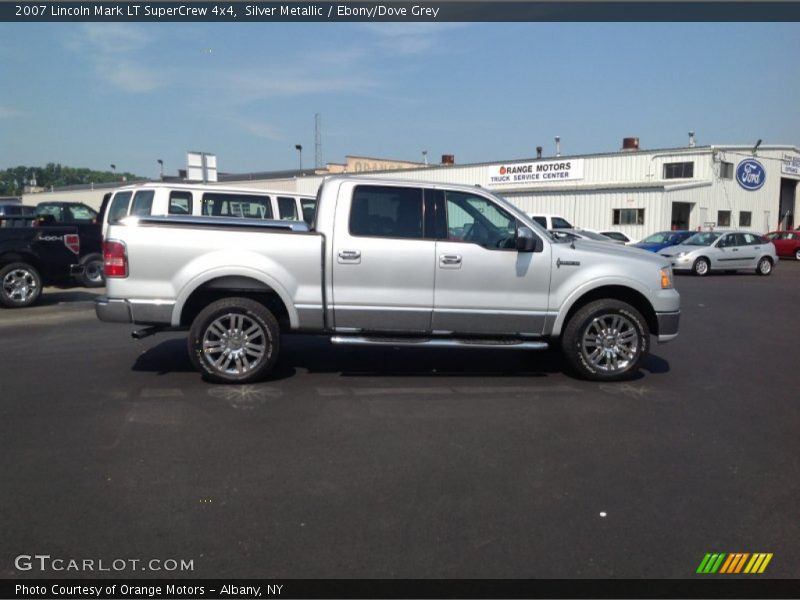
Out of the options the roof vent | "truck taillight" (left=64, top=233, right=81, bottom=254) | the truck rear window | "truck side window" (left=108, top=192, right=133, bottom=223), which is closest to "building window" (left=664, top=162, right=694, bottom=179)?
the roof vent

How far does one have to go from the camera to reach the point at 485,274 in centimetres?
647

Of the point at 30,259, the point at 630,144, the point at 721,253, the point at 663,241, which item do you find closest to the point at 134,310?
the point at 30,259

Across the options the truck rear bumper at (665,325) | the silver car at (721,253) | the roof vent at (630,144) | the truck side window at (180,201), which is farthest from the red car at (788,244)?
the truck side window at (180,201)

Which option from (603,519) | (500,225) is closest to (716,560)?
(603,519)

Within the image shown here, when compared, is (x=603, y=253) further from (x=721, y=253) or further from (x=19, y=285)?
(x=721, y=253)

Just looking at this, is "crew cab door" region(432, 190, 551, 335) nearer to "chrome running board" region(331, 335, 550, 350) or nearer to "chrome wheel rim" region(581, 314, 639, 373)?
"chrome running board" region(331, 335, 550, 350)

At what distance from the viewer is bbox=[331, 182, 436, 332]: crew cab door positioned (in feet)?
20.9

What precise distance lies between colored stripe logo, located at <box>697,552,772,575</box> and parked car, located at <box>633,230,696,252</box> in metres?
20.6

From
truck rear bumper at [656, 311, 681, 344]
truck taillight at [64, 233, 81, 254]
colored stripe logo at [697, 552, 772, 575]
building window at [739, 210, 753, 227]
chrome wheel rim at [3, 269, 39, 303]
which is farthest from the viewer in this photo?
building window at [739, 210, 753, 227]

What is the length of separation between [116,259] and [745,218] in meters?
35.7

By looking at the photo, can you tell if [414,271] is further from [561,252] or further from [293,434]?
[293,434]

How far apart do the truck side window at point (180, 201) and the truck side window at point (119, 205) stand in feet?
3.57

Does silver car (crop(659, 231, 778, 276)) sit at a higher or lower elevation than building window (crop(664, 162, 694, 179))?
lower

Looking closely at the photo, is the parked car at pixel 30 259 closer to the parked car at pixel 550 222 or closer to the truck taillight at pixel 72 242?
the truck taillight at pixel 72 242
